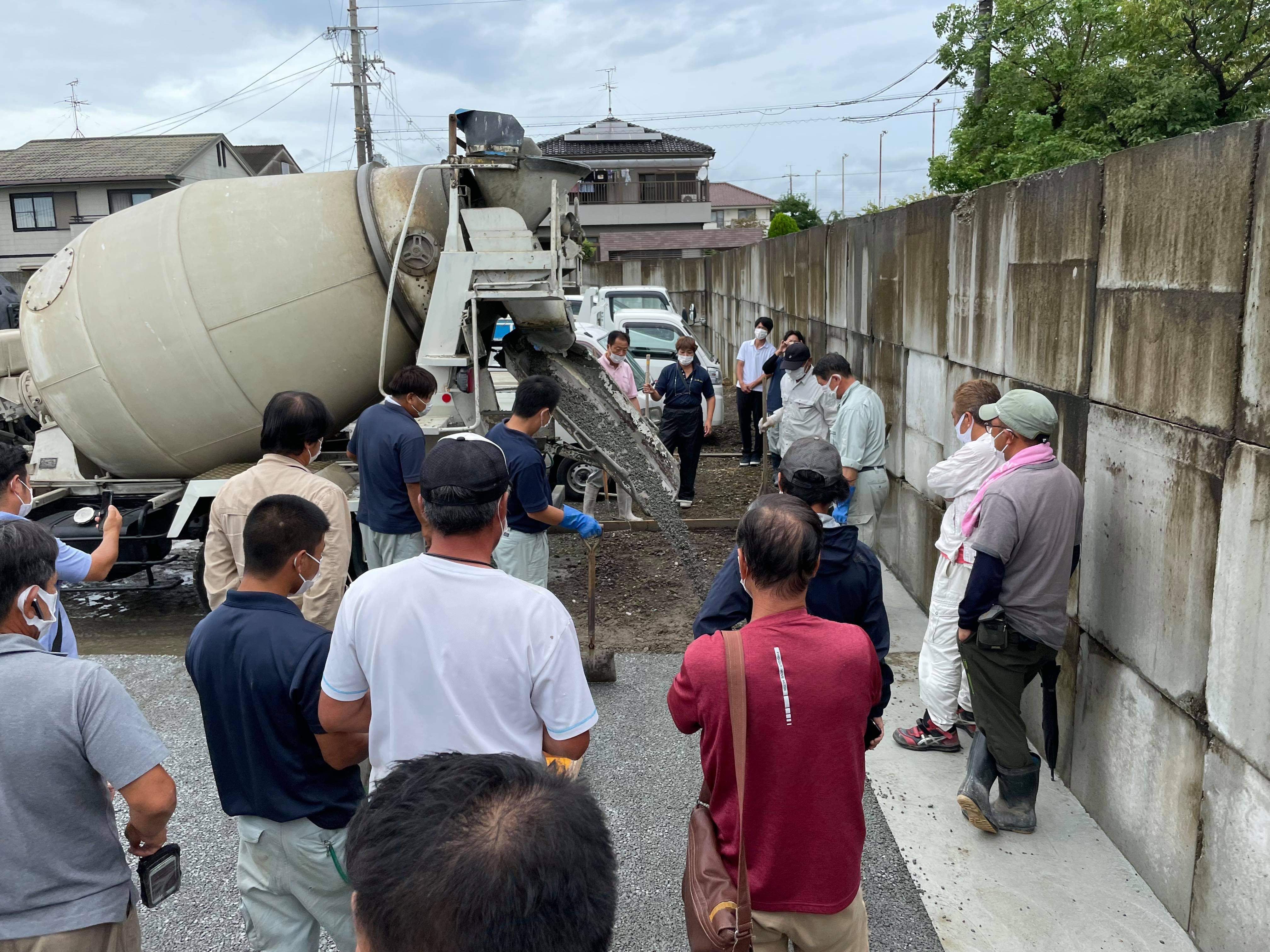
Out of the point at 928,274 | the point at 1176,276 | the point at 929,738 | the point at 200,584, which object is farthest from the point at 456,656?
the point at 928,274

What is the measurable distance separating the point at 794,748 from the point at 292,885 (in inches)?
56.1

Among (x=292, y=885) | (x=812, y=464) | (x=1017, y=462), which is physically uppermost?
(x=812, y=464)

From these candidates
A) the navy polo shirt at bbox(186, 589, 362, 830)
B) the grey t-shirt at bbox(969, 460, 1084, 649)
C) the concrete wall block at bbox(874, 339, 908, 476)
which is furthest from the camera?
the concrete wall block at bbox(874, 339, 908, 476)

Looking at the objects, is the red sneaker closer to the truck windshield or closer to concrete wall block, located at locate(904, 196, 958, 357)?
concrete wall block, located at locate(904, 196, 958, 357)

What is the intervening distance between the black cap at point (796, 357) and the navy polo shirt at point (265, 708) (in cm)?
608

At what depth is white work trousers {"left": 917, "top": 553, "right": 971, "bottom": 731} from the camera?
4461mm

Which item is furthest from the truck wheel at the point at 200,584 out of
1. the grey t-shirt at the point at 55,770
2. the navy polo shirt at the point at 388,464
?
the grey t-shirt at the point at 55,770

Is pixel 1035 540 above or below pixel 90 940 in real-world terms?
above

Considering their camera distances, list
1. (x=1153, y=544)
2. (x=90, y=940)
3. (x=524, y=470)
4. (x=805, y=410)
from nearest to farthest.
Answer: (x=90, y=940) < (x=1153, y=544) < (x=524, y=470) < (x=805, y=410)

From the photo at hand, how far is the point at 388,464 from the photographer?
5.41 metres

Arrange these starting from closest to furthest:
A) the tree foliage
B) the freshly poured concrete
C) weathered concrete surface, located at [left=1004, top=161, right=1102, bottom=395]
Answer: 1. the freshly poured concrete
2. weathered concrete surface, located at [left=1004, top=161, right=1102, bottom=395]
3. the tree foliage

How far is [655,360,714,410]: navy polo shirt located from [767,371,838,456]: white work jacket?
138 cm

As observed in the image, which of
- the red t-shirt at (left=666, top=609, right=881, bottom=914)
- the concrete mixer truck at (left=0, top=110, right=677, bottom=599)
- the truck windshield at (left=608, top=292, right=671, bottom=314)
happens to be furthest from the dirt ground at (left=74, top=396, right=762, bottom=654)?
the truck windshield at (left=608, top=292, right=671, bottom=314)

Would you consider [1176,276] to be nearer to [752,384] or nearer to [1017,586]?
[1017,586]
